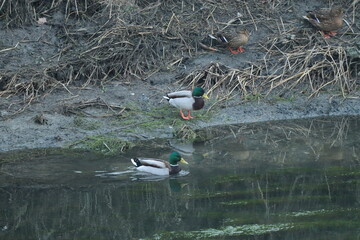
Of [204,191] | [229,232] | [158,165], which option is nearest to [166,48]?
[158,165]

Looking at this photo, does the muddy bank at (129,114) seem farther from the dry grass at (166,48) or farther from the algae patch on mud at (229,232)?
the algae patch on mud at (229,232)

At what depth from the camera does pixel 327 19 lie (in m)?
14.6

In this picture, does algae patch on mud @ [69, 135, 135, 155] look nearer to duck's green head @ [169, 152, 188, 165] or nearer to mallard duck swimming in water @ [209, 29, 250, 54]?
duck's green head @ [169, 152, 188, 165]

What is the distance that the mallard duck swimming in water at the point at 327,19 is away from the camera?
14.6 metres

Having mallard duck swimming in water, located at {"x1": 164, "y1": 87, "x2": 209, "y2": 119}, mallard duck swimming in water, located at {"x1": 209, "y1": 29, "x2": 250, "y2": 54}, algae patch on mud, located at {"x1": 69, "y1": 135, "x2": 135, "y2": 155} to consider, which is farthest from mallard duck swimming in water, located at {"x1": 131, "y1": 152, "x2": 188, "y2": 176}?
mallard duck swimming in water, located at {"x1": 209, "y1": 29, "x2": 250, "y2": 54}

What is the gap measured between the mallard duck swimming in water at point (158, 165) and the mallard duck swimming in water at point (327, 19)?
5.16 m

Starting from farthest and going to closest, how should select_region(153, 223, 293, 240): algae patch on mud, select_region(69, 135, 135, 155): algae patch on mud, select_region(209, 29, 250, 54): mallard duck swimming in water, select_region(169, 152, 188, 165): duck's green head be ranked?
1. select_region(209, 29, 250, 54): mallard duck swimming in water
2. select_region(69, 135, 135, 155): algae patch on mud
3. select_region(169, 152, 188, 165): duck's green head
4. select_region(153, 223, 293, 240): algae patch on mud

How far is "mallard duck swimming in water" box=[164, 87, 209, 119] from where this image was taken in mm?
12547

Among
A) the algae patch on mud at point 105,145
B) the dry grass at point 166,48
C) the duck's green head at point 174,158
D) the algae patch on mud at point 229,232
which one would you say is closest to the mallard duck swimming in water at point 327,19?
the dry grass at point 166,48

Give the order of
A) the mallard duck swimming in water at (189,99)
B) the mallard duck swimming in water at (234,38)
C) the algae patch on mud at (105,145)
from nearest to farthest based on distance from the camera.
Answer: the algae patch on mud at (105,145) < the mallard duck swimming in water at (189,99) < the mallard duck swimming in water at (234,38)

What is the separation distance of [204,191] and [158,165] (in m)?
1.09

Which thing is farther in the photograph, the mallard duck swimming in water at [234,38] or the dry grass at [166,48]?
the mallard duck swimming in water at [234,38]

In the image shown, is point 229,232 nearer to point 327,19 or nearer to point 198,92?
point 198,92

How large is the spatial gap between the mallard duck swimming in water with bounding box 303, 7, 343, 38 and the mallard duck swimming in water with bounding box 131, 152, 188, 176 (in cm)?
516
